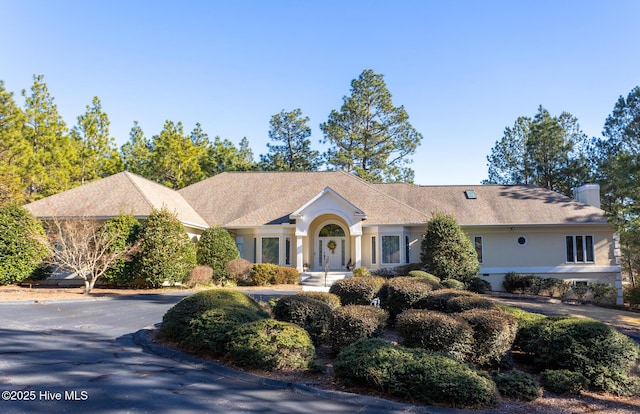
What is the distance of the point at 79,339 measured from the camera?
884cm

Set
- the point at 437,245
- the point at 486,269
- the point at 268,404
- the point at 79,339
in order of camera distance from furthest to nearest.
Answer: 1. the point at 486,269
2. the point at 437,245
3. the point at 79,339
4. the point at 268,404

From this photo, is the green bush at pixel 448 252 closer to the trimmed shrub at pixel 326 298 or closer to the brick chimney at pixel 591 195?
the brick chimney at pixel 591 195

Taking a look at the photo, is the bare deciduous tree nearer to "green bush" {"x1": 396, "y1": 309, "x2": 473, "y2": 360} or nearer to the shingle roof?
the shingle roof

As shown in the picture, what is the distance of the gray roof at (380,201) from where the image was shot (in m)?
24.9

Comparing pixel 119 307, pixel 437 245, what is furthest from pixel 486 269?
pixel 119 307

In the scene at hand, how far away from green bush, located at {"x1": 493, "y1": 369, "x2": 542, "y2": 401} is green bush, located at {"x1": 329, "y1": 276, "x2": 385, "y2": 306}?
5016 millimetres

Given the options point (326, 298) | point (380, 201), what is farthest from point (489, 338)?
point (380, 201)

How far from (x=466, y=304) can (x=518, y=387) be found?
2697mm

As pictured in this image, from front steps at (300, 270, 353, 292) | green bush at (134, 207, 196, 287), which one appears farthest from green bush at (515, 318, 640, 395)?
Answer: green bush at (134, 207, 196, 287)

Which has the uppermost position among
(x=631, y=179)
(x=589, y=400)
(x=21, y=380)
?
(x=631, y=179)

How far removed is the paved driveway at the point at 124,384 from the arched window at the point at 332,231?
60.1 ft

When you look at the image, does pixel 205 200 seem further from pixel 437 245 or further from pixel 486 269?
pixel 486 269

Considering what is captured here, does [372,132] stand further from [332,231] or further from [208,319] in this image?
[208,319]

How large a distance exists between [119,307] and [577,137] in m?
38.0
